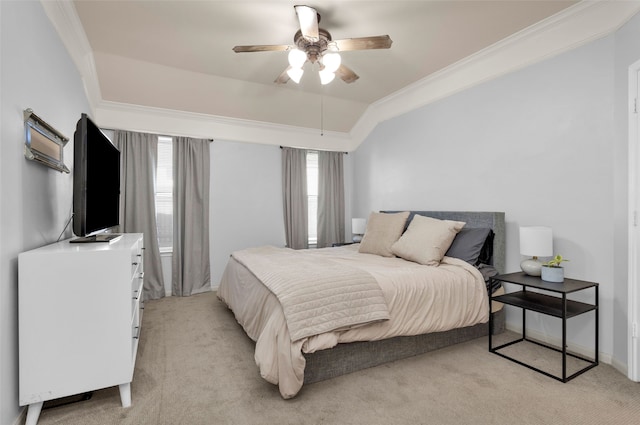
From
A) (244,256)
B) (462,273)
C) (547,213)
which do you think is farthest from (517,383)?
(244,256)

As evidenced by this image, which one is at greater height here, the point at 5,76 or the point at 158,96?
the point at 158,96

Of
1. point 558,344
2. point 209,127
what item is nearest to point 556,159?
point 558,344

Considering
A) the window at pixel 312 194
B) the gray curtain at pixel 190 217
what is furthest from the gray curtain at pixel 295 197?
the gray curtain at pixel 190 217

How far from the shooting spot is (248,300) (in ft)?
8.77

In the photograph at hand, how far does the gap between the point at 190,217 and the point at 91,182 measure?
2299 millimetres

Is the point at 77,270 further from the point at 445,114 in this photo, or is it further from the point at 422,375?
the point at 445,114

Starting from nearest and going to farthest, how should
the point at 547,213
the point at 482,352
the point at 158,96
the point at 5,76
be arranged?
the point at 5,76, the point at 482,352, the point at 547,213, the point at 158,96

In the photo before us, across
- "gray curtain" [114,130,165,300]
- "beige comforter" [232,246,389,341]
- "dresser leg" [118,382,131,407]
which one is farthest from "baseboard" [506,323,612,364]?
"gray curtain" [114,130,165,300]

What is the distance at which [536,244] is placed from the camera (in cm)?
250

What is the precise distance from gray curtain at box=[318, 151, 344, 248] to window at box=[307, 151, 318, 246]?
0.09m

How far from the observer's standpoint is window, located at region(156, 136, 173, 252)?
4395 millimetres

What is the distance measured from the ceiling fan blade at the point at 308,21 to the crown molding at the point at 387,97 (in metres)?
1.63

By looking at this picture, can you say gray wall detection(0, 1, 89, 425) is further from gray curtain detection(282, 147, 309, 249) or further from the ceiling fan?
gray curtain detection(282, 147, 309, 249)

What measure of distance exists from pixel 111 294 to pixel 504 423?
2.26 meters
